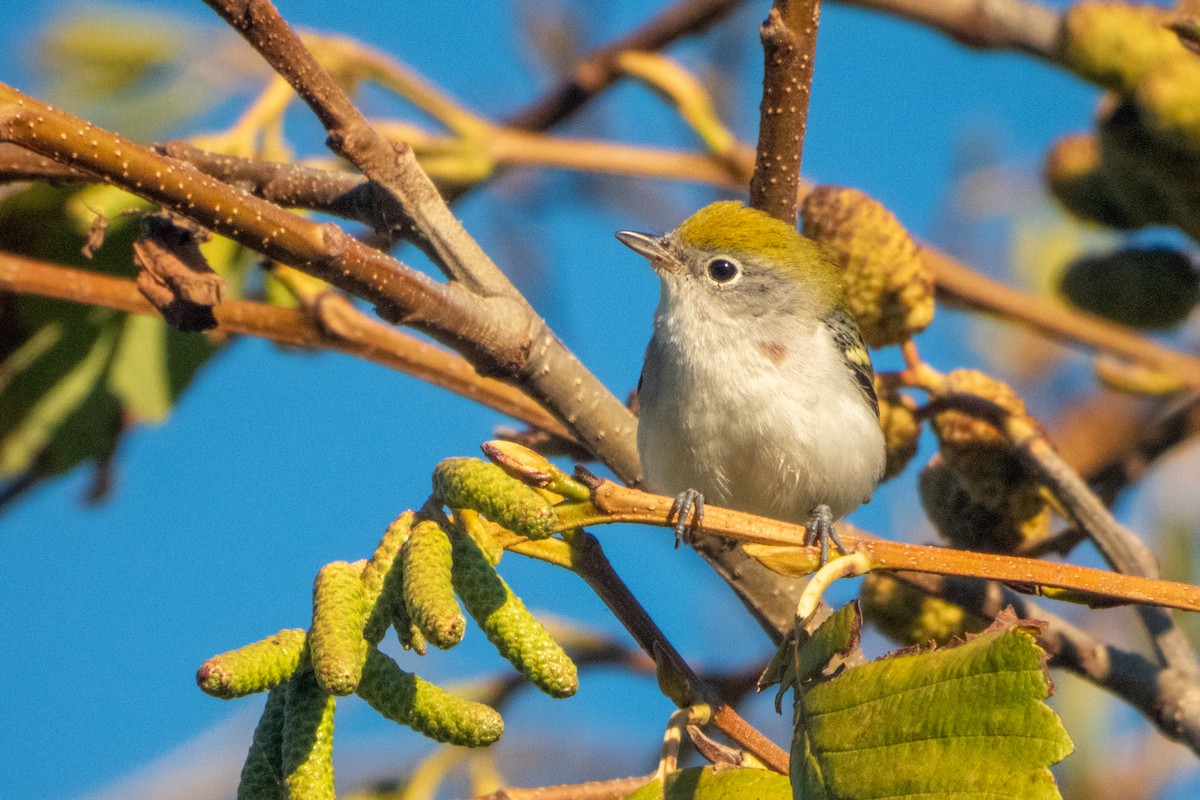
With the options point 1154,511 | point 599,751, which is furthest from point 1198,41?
point 599,751

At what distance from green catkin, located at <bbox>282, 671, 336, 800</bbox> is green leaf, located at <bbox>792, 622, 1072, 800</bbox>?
57cm

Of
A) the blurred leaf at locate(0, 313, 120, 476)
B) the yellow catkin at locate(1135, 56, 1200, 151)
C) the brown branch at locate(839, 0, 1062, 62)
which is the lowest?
the blurred leaf at locate(0, 313, 120, 476)

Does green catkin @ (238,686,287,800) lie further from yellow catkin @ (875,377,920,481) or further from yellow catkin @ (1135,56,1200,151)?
yellow catkin @ (1135,56,1200,151)

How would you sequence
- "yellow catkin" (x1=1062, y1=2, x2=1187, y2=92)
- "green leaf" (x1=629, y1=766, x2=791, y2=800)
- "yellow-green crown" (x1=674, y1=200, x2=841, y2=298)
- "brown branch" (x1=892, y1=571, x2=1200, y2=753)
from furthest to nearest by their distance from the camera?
"yellow-green crown" (x1=674, y1=200, x2=841, y2=298)
"yellow catkin" (x1=1062, y1=2, x2=1187, y2=92)
"brown branch" (x1=892, y1=571, x2=1200, y2=753)
"green leaf" (x1=629, y1=766, x2=791, y2=800)

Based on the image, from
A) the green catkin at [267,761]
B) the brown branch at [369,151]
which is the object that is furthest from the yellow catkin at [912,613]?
the green catkin at [267,761]

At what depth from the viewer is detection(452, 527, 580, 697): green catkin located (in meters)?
1.54

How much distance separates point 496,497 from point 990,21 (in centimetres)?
226

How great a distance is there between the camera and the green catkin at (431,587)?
138 cm

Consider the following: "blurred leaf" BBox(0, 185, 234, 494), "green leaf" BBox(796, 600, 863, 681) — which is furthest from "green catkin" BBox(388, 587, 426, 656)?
"blurred leaf" BBox(0, 185, 234, 494)

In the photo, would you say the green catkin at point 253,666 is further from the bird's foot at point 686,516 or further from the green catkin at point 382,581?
the bird's foot at point 686,516

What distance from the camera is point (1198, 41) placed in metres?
1.84

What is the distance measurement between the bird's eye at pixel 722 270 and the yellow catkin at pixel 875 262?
0.71 metres

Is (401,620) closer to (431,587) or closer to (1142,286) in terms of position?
(431,587)

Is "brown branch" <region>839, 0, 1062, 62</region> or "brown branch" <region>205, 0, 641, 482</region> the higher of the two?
"brown branch" <region>839, 0, 1062, 62</region>
